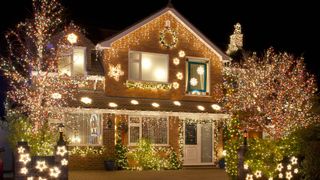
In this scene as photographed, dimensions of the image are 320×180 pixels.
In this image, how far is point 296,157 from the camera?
64.6 feet

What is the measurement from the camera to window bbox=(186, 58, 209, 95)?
28.8 meters

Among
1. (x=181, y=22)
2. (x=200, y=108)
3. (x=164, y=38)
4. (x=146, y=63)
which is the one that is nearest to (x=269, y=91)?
(x=200, y=108)

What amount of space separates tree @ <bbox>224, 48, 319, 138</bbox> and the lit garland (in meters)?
3.25

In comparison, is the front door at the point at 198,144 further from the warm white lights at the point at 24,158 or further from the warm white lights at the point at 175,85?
the warm white lights at the point at 24,158

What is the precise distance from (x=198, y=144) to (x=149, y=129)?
2.89 m

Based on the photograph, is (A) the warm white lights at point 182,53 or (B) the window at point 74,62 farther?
(A) the warm white lights at point 182,53

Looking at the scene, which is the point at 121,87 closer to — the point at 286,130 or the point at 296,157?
the point at 286,130

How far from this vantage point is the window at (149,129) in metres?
27.2

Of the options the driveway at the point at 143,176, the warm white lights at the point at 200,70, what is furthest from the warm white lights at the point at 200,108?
the driveway at the point at 143,176

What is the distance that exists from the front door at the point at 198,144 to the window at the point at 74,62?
20.4ft

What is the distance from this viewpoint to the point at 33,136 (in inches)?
706

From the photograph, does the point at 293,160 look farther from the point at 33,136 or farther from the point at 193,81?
the point at 193,81

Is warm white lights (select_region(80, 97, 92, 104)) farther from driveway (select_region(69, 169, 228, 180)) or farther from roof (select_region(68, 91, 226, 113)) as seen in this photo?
driveway (select_region(69, 169, 228, 180))

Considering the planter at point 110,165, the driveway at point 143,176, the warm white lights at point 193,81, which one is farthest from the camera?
the warm white lights at point 193,81
